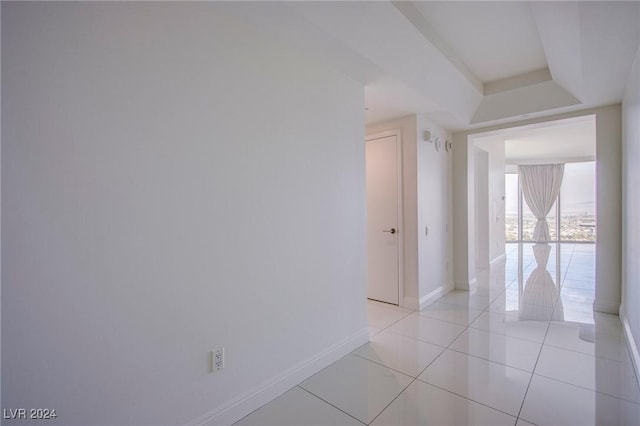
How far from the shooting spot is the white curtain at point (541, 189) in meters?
8.80

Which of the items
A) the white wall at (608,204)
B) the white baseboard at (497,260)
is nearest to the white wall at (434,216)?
the white wall at (608,204)

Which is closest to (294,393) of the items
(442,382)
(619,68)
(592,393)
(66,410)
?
(442,382)

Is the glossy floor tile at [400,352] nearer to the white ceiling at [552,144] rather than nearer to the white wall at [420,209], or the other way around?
the white wall at [420,209]

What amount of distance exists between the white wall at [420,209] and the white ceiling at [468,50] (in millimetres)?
243

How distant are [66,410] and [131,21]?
5.64 ft

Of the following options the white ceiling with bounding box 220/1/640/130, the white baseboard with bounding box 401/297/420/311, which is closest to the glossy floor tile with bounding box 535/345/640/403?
the white baseboard with bounding box 401/297/420/311

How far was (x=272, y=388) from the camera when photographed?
191 cm

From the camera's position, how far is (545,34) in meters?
2.15

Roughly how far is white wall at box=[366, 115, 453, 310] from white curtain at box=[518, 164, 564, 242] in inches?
274

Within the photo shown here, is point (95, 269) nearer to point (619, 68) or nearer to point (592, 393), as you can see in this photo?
point (592, 393)

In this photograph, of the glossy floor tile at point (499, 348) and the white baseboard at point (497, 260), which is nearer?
the glossy floor tile at point (499, 348)

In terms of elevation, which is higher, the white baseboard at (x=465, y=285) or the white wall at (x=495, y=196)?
the white wall at (x=495, y=196)

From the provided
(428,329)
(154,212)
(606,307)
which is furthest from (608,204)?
(154,212)

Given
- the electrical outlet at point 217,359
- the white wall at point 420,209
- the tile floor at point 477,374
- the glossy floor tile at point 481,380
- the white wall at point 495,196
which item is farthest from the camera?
the white wall at point 495,196
